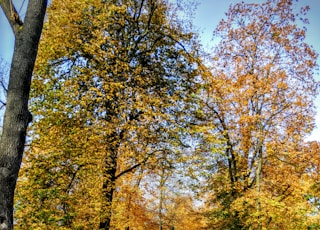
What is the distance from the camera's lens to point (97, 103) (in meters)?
10.1

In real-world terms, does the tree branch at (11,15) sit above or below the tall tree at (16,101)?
above

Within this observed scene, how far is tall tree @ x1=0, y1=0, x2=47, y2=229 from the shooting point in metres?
4.16

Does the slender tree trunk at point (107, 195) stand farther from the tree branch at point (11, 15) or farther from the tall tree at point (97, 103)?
the tree branch at point (11, 15)

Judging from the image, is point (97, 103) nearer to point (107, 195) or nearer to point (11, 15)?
point (107, 195)

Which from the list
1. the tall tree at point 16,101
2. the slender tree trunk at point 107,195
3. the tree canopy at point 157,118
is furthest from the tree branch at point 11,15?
the slender tree trunk at point 107,195

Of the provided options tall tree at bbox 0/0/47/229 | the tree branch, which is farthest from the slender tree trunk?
the tree branch

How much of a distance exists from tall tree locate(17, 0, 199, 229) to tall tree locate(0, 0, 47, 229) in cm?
341

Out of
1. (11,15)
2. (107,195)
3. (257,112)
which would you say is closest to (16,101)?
(11,15)

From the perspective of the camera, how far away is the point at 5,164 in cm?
423

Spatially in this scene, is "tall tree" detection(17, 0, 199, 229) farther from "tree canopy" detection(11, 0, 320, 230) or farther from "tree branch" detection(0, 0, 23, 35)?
"tree branch" detection(0, 0, 23, 35)

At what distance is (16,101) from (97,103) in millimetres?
5566

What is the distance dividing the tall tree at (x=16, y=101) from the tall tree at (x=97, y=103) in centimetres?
341

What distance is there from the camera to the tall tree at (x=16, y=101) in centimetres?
416

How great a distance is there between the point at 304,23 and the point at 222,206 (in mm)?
10669
